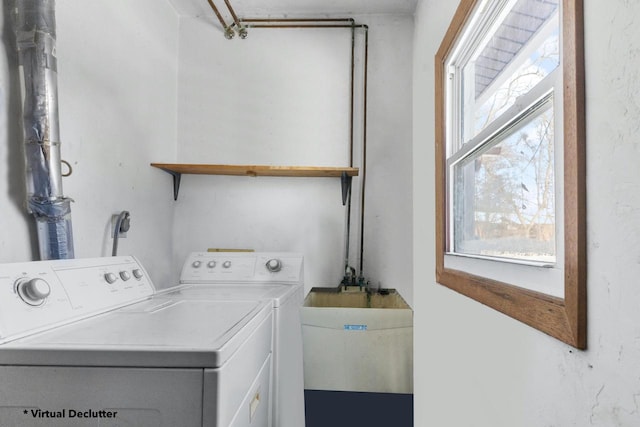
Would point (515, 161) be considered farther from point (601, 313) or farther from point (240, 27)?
point (240, 27)

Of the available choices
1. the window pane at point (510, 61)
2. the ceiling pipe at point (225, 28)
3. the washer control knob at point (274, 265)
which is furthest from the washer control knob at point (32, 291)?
the ceiling pipe at point (225, 28)

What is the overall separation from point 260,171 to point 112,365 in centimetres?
151

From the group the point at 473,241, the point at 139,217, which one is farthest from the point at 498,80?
the point at 139,217

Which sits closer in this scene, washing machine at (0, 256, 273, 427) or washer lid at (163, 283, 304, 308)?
washing machine at (0, 256, 273, 427)

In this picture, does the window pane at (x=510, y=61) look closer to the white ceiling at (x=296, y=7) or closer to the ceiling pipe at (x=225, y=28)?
the white ceiling at (x=296, y=7)

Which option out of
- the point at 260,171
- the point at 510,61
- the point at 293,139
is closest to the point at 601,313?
the point at 510,61

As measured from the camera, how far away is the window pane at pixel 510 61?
896mm

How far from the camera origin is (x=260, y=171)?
2152 mm

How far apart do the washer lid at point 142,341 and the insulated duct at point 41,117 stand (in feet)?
1.26

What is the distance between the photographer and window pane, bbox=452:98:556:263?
0.89 meters

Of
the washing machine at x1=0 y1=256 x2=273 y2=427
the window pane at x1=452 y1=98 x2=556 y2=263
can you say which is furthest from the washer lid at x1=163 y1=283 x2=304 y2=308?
the window pane at x1=452 y1=98 x2=556 y2=263

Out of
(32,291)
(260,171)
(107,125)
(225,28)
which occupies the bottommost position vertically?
(32,291)

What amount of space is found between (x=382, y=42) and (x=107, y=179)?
1825mm

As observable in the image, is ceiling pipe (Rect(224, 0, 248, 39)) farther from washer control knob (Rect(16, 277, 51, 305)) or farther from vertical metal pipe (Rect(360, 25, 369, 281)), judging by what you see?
washer control knob (Rect(16, 277, 51, 305))
